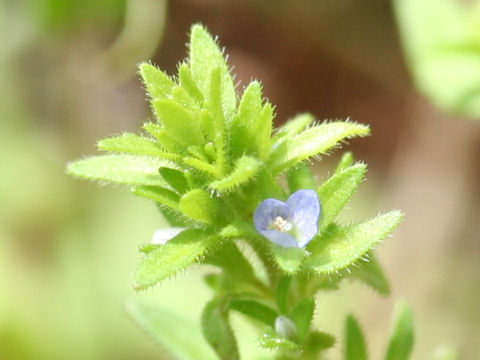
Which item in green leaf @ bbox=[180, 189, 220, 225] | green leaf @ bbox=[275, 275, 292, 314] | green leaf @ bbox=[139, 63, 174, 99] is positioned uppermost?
green leaf @ bbox=[139, 63, 174, 99]

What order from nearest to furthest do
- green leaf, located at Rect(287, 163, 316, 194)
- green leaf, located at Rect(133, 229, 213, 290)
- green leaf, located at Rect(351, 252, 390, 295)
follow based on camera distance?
green leaf, located at Rect(133, 229, 213, 290)
green leaf, located at Rect(287, 163, 316, 194)
green leaf, located at Rect(351, 252, 390, 295)

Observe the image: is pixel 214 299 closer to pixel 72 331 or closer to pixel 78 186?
pixel 72 331

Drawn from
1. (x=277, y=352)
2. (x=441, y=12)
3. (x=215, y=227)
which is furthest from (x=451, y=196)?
(x=215, y=227)

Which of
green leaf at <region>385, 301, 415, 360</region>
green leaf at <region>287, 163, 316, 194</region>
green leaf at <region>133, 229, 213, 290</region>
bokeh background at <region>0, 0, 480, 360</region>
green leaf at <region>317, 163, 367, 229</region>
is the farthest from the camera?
bokeh background at <region>0, 0, 480, 360</region>

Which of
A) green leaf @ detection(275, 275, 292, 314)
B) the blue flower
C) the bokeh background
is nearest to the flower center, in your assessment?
the blue flower

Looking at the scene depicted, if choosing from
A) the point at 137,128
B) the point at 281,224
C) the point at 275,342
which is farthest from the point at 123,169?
the point at 137,128

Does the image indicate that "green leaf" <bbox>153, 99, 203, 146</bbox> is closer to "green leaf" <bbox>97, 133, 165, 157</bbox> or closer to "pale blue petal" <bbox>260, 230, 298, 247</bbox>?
"green leaf" <bbox>97, 133, 165, 157</bbox>

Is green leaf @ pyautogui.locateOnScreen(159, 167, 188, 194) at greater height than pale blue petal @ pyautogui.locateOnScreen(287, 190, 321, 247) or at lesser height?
greater
